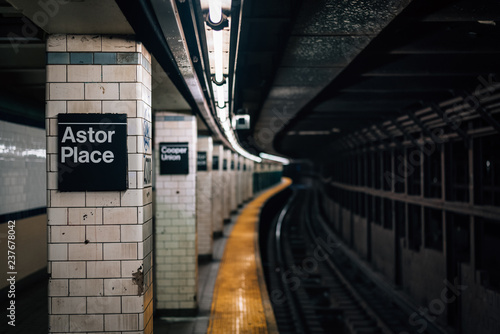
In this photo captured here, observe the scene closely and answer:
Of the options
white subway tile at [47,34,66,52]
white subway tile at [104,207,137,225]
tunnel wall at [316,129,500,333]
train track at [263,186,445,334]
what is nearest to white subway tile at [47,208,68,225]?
Answer: white subway tile at [104,207,137,225]

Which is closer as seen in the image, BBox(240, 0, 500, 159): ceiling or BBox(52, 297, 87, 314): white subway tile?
BBox(52, 297, 87, 314): white subway tile

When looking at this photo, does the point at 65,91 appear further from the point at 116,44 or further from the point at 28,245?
the point at 28,245

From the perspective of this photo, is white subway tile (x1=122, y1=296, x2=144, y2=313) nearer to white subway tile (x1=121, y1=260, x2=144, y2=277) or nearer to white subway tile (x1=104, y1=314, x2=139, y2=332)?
white subway tile (x1=104, y1=314, x2=139, y2=332)

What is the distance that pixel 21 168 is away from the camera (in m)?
7.96

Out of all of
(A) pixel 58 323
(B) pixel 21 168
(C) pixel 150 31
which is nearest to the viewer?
(C) pixel 150 31

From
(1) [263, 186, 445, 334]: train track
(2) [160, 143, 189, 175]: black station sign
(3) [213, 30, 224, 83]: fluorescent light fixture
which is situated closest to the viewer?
→ (3) [213, 30, 224, 83]: fluorescent light fixture

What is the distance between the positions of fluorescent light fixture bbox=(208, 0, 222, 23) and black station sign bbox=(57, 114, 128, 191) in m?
1.41

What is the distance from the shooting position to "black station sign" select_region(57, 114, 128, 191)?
3.56 meters

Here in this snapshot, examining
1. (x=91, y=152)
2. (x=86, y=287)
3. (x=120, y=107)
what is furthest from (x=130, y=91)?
(x=86, y=287)

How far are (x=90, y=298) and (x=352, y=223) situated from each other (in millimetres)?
14848

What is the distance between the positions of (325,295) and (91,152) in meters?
10.4

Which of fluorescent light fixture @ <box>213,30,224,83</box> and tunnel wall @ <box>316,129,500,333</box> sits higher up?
fluorescent light fixture @ <box>213,30,224,83</box>

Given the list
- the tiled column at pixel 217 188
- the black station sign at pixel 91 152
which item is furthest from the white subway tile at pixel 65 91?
the tiled column at pixel 217 188

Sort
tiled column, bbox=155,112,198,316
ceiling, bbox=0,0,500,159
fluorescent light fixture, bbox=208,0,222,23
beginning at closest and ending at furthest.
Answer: fluorescent light fixture, bbox=208,0,222,23 < ceiling, bbox=0,0,500,159 < tiled column, bbox=155,112,198,316
